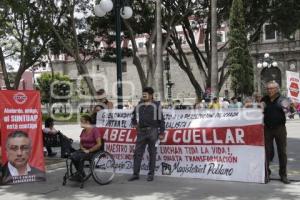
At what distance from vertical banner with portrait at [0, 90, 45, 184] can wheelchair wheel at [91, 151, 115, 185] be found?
1223 millimetres

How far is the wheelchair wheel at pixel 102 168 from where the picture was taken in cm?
964

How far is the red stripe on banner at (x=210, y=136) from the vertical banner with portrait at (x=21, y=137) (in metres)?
1.95

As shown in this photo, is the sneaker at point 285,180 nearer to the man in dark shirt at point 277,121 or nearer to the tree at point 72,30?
the man in dark shirt at point 277,121

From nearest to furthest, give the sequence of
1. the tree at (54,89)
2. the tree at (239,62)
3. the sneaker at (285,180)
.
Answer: the sneaker at (285,180) < the tree at (239,62) < the tree at (54,89)

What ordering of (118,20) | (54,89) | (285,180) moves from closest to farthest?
1. (285,180)
2. (118,20)
3. (54,89)

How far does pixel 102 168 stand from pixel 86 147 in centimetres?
54

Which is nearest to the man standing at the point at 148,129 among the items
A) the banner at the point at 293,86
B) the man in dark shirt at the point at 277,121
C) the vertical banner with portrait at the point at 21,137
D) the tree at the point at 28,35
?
the vertical banner with portrait at the point at 21,137

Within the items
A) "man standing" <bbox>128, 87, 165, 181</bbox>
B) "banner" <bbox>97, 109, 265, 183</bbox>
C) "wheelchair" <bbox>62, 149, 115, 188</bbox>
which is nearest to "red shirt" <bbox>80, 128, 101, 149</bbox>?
"wheelchair" <bbox>62, 149, 115, 188</bbox>

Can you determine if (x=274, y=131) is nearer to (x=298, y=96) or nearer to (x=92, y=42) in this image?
(x=298, y=96)

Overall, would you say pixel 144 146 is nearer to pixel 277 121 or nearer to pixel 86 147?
pixel 86 147

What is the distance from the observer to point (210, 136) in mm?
10344

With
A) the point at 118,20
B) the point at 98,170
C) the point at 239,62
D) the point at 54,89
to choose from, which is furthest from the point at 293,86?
the point at 54,89

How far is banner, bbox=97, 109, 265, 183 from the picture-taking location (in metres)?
9.82

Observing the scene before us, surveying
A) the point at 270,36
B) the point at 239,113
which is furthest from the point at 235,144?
the point at 270,36
